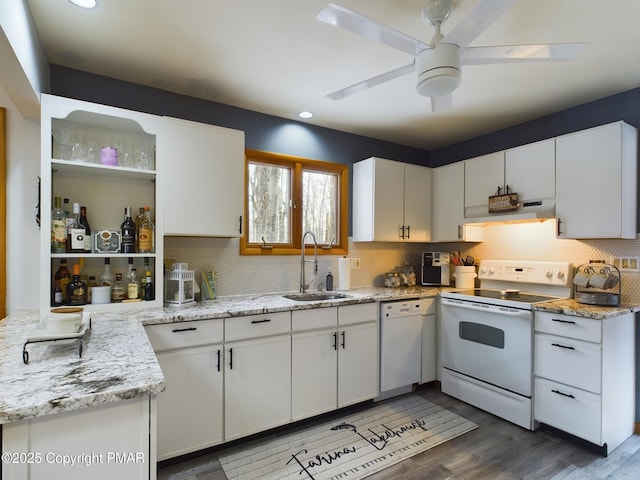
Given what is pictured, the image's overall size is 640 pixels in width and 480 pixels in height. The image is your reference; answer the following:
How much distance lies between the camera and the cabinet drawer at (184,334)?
194 cm

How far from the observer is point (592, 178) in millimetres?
2459

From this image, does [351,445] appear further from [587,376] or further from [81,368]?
[81,368]

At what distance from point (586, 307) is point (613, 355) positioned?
0.32 meters

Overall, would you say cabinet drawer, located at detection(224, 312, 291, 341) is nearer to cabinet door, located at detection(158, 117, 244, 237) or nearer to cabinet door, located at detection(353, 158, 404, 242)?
cabinet door, located at detection(158, 117, 244, 237)

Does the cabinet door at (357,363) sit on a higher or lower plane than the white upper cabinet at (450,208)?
lower

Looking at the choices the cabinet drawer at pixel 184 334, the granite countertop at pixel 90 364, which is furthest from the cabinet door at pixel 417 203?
the cabinet drawer at pixel 184 334

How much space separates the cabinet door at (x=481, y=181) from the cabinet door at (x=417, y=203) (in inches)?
17.0

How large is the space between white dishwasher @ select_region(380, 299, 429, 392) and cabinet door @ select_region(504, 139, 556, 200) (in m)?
1.28

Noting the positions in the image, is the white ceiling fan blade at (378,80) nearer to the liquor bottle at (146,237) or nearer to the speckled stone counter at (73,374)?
the liquor bottle at (146,237)

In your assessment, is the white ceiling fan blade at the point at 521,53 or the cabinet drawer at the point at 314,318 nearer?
the white ceiling fan blade at the point at 521,53

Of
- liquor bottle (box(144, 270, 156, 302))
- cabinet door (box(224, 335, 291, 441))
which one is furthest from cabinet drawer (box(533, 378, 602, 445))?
liquor bottle (box(144, 270, 156, 302))

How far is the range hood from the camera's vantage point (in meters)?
2.71

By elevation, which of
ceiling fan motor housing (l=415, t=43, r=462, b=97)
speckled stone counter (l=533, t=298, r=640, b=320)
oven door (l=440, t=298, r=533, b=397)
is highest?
ceiling fan motor housing (l=415, t=43, r=462, b=97)

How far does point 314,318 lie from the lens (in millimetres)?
2496
